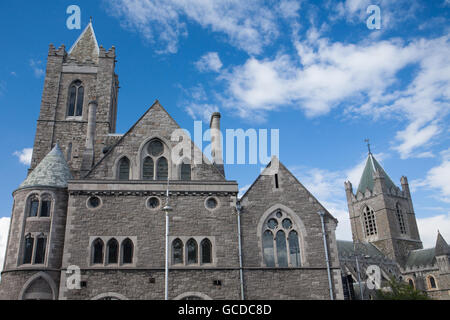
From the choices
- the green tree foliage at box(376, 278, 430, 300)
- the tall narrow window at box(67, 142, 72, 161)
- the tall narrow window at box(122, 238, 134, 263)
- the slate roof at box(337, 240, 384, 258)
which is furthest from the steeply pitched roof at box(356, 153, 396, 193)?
the tall narrow window at box(122, 238, 134, 263)

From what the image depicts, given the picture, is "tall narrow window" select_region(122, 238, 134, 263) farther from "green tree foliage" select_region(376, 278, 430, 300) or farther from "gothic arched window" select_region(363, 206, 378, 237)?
"gothic arched window" select_region(363, 206, 378, 237)

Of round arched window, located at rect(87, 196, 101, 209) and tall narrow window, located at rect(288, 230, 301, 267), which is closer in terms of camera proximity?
round arched window, located at rect(87, 196, 101, 209)

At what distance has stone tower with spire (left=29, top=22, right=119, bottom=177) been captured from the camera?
31.1 meters

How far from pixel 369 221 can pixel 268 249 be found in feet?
238

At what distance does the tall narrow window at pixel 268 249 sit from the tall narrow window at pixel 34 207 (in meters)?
12.3

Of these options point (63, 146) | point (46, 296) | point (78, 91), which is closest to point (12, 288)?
point (46, 296)

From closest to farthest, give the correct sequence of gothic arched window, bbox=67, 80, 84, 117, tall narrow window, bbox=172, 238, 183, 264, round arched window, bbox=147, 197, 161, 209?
tall narrow window, bbox=172, 238, 183, 264 → round arched window, bbox=147, 197, 161, 209 → gothic arched window, bbox=67, 80, 84, 117

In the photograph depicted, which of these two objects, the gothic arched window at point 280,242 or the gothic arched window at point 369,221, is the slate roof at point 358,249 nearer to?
the gothic arched window at point 369,221

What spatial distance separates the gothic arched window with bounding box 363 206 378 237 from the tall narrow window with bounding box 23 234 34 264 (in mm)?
77975

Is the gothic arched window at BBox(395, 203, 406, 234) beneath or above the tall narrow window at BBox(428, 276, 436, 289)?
above

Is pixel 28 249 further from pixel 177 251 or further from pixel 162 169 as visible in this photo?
pixel 162 169

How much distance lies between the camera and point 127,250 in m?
20.6
